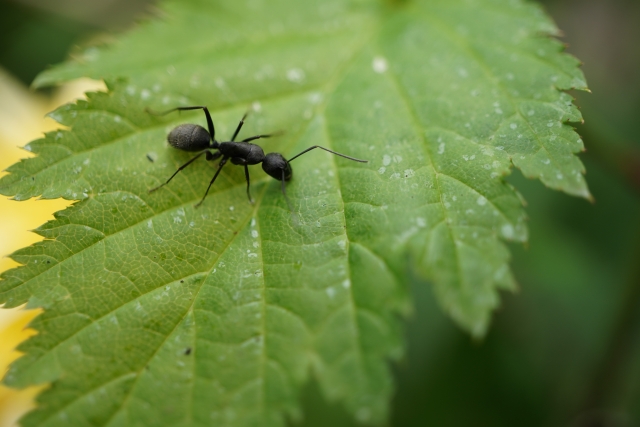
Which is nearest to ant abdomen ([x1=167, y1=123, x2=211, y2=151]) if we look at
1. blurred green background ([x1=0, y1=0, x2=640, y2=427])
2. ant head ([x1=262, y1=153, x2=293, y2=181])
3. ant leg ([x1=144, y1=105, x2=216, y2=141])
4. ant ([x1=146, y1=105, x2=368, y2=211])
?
ant ([x1=146, y1=105, x2=368, y2=211])

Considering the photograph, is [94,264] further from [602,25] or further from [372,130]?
[602,25]

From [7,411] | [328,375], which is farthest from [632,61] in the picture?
[7,411]

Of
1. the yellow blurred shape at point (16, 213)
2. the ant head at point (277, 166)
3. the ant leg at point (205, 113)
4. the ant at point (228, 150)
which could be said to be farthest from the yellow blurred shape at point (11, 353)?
the ant head at point (277, 166)

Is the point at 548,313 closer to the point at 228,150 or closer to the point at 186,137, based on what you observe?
the point at 228,150

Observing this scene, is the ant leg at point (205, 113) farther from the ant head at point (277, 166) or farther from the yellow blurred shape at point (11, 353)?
the yellow blurred shape at point (11, 353)

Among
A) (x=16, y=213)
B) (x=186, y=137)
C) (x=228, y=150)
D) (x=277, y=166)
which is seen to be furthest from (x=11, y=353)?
(x=277, y=166)
